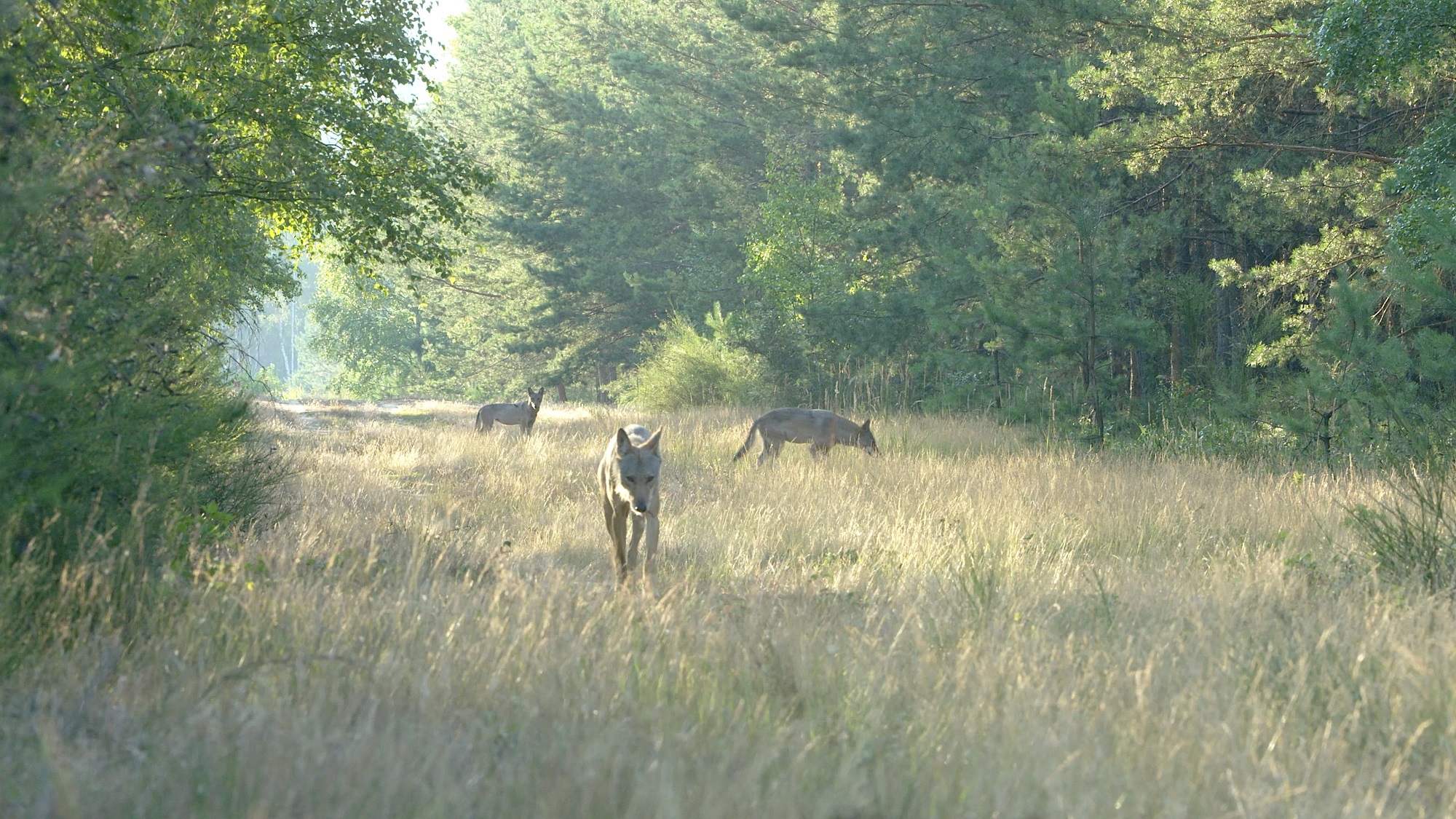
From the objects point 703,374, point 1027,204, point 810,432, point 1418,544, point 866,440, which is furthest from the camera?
point 703,374

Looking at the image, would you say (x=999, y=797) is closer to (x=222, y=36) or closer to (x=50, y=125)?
(x=50, y=125)

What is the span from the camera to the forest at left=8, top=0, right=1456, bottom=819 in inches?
152

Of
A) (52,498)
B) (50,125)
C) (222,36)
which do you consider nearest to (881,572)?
(52,498)

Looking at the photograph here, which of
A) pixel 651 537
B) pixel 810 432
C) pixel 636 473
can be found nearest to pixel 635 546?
pixel 651 537

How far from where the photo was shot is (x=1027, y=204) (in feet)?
56.5

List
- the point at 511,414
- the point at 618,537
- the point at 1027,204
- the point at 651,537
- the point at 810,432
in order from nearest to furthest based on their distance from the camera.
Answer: the point at 651,537
the point at 618,537
the point at 810,432
the point at 1027,204
the point at 511,414

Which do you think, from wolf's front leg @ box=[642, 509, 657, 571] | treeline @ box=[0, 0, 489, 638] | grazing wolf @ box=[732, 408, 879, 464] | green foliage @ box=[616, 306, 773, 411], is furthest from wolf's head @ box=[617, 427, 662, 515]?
green foliage @ box=[616, 306, 773, 411]

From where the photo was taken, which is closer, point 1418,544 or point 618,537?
point 1418,544

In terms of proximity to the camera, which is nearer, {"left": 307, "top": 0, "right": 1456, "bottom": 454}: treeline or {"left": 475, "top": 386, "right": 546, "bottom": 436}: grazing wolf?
{"left": 307, "top": 0, "right": 1456, "bottom": 454}: treeline

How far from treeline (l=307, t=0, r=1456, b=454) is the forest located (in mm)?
123

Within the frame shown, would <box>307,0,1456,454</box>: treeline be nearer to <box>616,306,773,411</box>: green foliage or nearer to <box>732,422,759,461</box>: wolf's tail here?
<box>616,306,773,411</box>: green foliage

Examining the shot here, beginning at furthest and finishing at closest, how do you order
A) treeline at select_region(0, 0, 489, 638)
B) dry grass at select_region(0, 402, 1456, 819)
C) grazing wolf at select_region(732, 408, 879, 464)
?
grazing wolf at select_region(732, 408, 879, 464), treeline at select_region(0, 0, 489, 638), dry grass at select_region(0, 402, 1456, 819)

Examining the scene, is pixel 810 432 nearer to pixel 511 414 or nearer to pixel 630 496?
pixel 630 496

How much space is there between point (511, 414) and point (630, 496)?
1686cm
